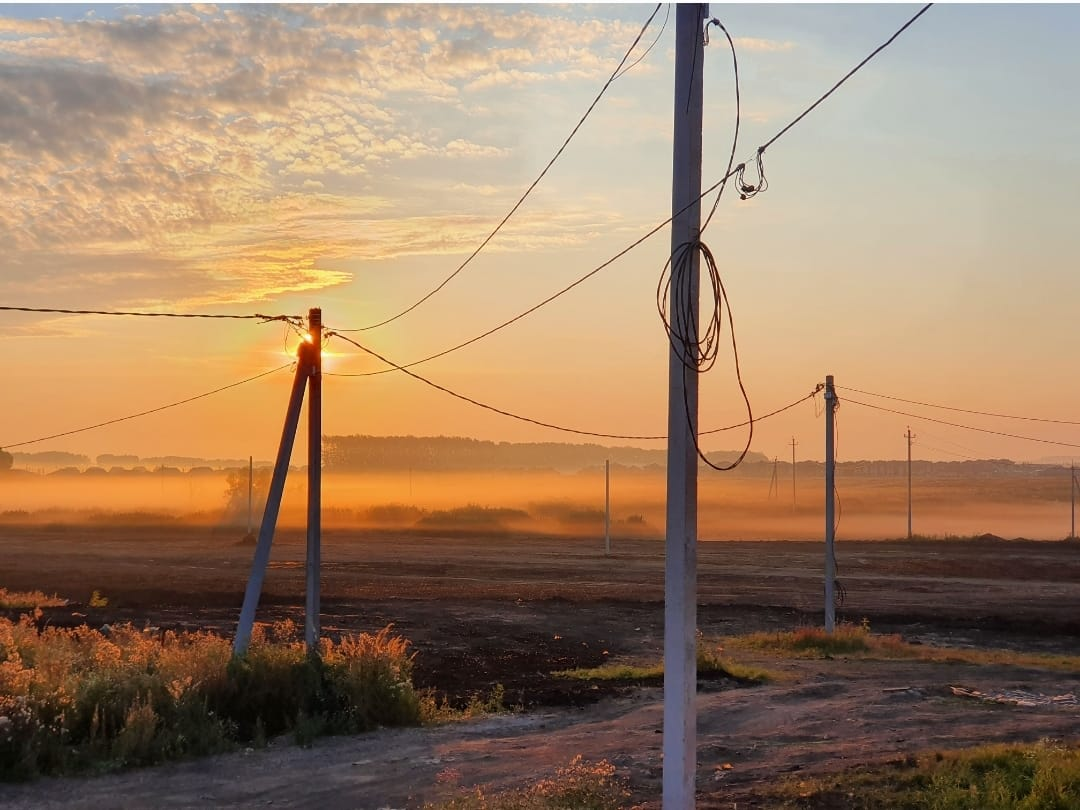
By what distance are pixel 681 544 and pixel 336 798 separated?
5.35 m

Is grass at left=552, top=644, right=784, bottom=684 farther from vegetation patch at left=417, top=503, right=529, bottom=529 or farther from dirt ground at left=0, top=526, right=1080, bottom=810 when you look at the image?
vegetation patch at left=417, top=503, right=529, bottom=529

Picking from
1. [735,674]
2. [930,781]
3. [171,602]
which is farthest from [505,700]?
[171,602]

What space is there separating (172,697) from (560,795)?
651 cm

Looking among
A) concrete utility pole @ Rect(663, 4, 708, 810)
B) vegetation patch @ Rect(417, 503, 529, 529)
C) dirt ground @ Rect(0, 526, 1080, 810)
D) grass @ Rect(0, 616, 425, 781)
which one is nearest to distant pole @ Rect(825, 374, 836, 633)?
dirt ground @ Rect(0, 526, 1080, 810)

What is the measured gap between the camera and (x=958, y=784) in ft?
35.9

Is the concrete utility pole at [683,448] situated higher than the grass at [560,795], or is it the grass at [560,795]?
the concrete utility pole at [683,448]

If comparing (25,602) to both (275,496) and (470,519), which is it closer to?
(275,496)

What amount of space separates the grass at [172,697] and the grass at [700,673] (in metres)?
4.77

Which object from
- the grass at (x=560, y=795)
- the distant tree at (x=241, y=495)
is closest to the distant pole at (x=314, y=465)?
the grass at (x=560, y=795)

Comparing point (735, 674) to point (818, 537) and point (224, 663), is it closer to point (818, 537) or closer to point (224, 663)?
point (224, 663)

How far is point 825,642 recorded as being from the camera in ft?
88.7

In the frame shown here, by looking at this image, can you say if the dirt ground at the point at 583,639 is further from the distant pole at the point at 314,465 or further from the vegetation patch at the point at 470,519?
the vegetation patch at the point at 470,519

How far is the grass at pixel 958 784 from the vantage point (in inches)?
404

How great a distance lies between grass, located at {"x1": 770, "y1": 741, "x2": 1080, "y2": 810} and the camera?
1027cm
